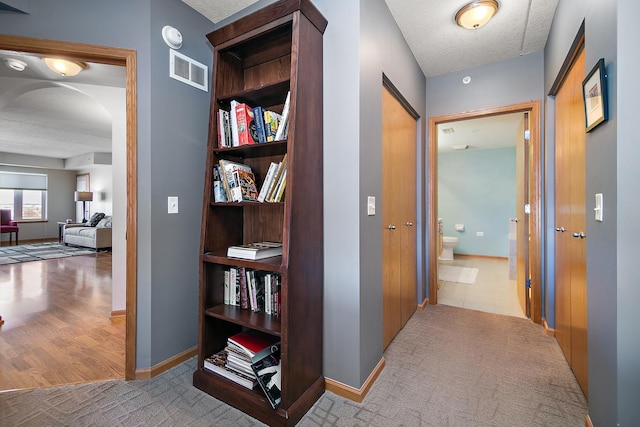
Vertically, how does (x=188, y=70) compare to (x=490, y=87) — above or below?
below

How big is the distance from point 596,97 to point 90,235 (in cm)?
865

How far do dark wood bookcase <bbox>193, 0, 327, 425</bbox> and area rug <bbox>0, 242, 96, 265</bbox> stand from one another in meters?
6.24

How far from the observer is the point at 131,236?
1765mm

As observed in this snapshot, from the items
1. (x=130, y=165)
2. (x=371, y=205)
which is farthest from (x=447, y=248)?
(x=130, y=165)

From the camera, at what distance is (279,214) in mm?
1920

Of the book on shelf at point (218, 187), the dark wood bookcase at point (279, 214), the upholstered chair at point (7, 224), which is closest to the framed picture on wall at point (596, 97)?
the dark wood bookcase at point (279, 214)

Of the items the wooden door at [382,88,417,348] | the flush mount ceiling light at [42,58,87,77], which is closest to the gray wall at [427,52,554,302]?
the wooden door at [382,88,417,348]

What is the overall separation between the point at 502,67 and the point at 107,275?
5.91 meters

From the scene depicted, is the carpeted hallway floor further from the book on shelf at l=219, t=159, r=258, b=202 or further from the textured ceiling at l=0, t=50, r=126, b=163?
the textured ceiling at l=0, t=50, r=126, b=163

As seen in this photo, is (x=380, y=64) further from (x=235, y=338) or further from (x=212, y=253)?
(x=235, y=338)

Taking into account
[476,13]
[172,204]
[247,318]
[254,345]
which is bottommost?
[254,345]

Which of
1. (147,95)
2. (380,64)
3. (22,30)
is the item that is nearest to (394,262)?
(380,64)

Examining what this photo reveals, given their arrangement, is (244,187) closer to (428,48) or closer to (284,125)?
(284,125)

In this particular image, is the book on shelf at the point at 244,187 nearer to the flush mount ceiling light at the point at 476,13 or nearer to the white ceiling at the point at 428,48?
the white ceiling at the point at 428,48
